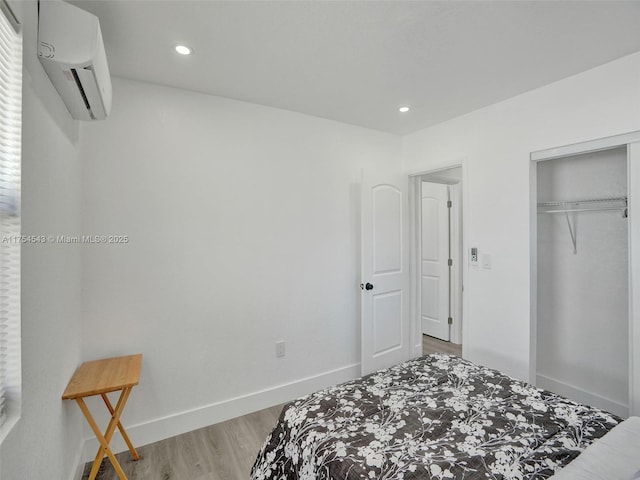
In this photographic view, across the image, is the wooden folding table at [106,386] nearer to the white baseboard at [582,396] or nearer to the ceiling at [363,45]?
the ceiling at [363,45]

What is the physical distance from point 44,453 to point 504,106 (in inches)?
138

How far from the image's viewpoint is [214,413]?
2469 mm

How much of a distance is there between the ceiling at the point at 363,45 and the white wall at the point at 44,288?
56 centimetres

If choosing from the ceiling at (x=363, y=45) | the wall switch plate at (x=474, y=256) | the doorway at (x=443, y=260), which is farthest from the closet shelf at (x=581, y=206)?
the doorway at (x=443, y=260)

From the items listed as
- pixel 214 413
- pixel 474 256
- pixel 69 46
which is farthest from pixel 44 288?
pixel 474 256

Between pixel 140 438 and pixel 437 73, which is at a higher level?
pixel 437 73

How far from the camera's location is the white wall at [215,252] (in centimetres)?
216

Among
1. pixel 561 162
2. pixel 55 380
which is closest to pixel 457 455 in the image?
pixel 55 380

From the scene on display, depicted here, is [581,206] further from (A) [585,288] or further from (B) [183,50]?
(B) [183,50]

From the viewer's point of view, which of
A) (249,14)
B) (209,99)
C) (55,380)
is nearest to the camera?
(55,380)

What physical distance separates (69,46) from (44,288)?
0.98 m

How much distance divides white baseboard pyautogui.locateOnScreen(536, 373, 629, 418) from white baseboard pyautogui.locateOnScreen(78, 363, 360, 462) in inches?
69.1

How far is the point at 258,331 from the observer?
2680 millimetres

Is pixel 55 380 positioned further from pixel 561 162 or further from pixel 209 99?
pixel 561 162
